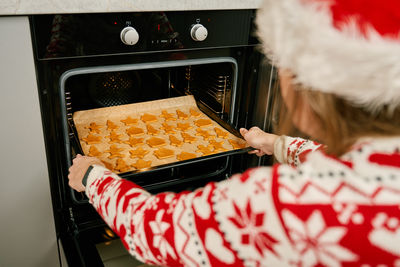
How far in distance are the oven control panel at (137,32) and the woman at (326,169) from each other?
524 millimetres

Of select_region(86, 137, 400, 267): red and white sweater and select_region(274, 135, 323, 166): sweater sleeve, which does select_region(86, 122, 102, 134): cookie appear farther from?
select_region(86, 137, 400, 267): red and white sweater

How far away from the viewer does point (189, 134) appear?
4.85ft

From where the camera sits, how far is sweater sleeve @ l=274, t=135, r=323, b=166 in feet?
3.47

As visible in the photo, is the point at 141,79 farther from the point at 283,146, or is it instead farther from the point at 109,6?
the point at 283,146

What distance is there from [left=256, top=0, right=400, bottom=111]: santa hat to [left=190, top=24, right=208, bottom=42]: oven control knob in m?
0.59

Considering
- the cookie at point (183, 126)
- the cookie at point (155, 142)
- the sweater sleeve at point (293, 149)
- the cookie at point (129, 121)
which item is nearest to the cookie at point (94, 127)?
the cookie at point (129, 121)

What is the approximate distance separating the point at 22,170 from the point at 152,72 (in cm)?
65

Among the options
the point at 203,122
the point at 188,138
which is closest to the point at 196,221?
the point at 188,138

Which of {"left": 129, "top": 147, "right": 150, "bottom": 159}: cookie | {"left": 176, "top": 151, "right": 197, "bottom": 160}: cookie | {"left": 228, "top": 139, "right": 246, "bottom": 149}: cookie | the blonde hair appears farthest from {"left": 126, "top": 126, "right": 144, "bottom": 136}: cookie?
the blonde hair

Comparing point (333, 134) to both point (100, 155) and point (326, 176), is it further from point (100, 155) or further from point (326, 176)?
point (100, 155)

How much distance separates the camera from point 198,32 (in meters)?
1.12

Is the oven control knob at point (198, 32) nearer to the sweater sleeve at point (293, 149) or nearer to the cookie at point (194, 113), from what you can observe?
the sweater sleeve at point (293, 149)

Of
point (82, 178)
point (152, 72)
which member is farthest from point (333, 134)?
point (152, 72)

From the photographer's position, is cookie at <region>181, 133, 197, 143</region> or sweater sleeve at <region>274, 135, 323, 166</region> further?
cookie at <region>181, 133, 197, 143</region>
